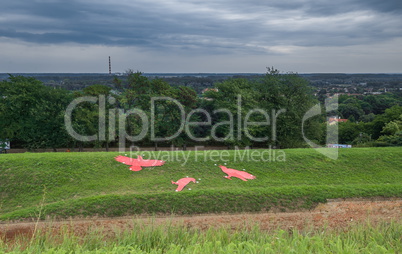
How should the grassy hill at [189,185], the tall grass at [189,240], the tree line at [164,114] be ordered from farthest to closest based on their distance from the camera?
the tree line at [164,114]
the grassy hill at [189,185]
the tall grass at [189,240]

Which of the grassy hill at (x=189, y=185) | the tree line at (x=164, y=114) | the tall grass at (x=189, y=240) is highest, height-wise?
the tree line at (x=164, y=114)

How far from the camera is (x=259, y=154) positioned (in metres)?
19.8

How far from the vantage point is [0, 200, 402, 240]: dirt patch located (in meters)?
12.1

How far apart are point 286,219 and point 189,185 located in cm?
556

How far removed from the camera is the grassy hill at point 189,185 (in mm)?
13844

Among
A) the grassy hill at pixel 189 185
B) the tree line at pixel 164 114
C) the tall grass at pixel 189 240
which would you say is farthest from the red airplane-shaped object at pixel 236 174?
the tree line at pixel 164 114

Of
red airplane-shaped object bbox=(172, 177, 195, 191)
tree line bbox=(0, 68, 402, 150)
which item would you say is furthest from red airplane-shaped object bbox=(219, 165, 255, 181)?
tree line bbox=(0, 68, 402, 150)

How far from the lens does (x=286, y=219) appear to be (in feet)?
43.8

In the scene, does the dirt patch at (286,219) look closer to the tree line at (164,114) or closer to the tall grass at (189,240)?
the tall grass at (189,240)

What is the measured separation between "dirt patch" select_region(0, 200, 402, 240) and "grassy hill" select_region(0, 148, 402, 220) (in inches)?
18.5

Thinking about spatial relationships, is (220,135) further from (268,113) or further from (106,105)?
(106,105)

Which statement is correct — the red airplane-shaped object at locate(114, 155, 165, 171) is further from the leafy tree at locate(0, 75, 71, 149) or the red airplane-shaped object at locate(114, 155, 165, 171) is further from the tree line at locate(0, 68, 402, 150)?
the leafy tree at locate(0, 75, 71, 149)

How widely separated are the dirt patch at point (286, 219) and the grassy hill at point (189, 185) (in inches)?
18.5

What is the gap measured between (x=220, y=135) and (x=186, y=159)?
489 inches
